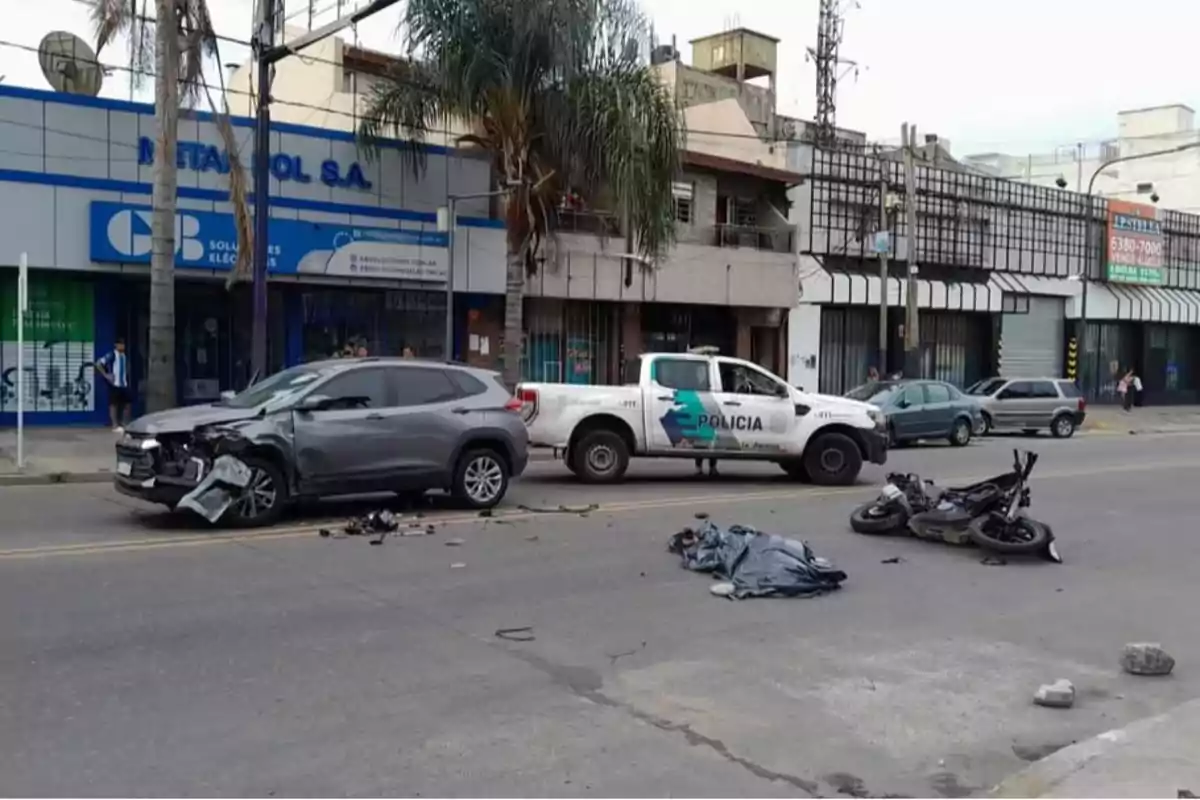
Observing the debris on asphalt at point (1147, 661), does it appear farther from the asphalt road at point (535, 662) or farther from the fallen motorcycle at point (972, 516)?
the fallen motorcycle at point (972, 516)

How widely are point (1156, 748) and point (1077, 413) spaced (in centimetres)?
2680

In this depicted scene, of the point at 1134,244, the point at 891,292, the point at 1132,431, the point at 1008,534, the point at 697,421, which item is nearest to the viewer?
the point at 1008,534

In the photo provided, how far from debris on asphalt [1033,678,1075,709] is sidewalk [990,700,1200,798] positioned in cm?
51

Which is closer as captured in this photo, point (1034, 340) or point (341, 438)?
point (341, 438)

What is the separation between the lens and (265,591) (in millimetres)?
8398

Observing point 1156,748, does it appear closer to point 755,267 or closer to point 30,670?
point 30,670

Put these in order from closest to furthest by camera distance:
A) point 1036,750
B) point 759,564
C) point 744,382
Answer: point 1036,750 → point 759,564 → point 744,382

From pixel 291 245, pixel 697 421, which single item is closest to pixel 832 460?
pixel 697 421

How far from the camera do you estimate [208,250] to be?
20.8m

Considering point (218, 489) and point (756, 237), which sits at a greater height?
point (756, 237)

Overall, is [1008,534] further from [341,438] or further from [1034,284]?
[1034,284]

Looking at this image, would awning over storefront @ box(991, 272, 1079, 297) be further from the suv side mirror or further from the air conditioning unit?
the suv side mirror

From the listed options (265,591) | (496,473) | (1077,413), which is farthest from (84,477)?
(1077,413)

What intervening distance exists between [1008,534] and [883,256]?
70.2ft
